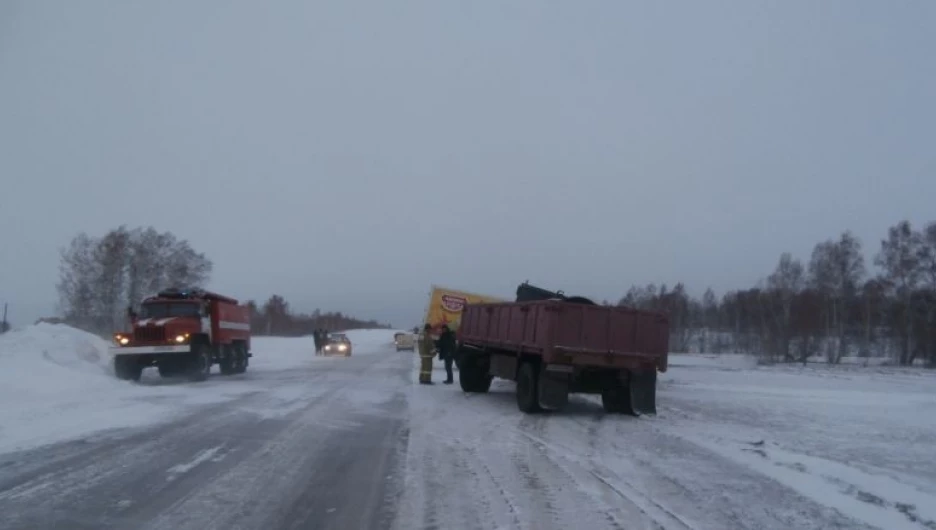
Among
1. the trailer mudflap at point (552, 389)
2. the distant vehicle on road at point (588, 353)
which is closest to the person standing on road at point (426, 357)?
the distant vehicle on road at point (588, 353)

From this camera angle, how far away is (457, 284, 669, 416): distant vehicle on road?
17.6 m

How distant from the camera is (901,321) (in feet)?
232

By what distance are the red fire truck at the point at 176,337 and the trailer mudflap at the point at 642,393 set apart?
47.3 feet

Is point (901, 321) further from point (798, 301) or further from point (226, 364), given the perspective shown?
point (226, 364)

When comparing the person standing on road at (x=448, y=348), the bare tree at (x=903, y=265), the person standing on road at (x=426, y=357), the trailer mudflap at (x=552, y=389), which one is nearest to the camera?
the trailer mudflap at (x=552, y=389)

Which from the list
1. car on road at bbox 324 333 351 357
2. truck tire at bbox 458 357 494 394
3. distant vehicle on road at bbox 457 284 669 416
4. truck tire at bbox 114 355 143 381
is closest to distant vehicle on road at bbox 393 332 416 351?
car on road at bbox 324 333 351 357

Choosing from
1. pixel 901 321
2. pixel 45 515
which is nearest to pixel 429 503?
pixel 45 515

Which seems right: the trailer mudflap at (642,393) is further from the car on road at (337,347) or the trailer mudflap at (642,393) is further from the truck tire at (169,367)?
the car on road at (337,347)

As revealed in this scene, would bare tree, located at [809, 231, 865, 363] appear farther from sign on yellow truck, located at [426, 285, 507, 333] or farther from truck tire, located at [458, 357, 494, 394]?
truck tire, located at [458, 357, 494, 394]

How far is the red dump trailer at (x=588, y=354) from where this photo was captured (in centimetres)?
1758

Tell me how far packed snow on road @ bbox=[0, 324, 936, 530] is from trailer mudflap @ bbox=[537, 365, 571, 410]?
0.45 meters

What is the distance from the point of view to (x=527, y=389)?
18.5m

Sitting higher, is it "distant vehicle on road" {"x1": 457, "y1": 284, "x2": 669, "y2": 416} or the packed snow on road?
"distant vehicle on road" {"x1": 457, "y1": 284, "x2": 669, "y2": 416}

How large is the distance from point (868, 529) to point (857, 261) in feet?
244
